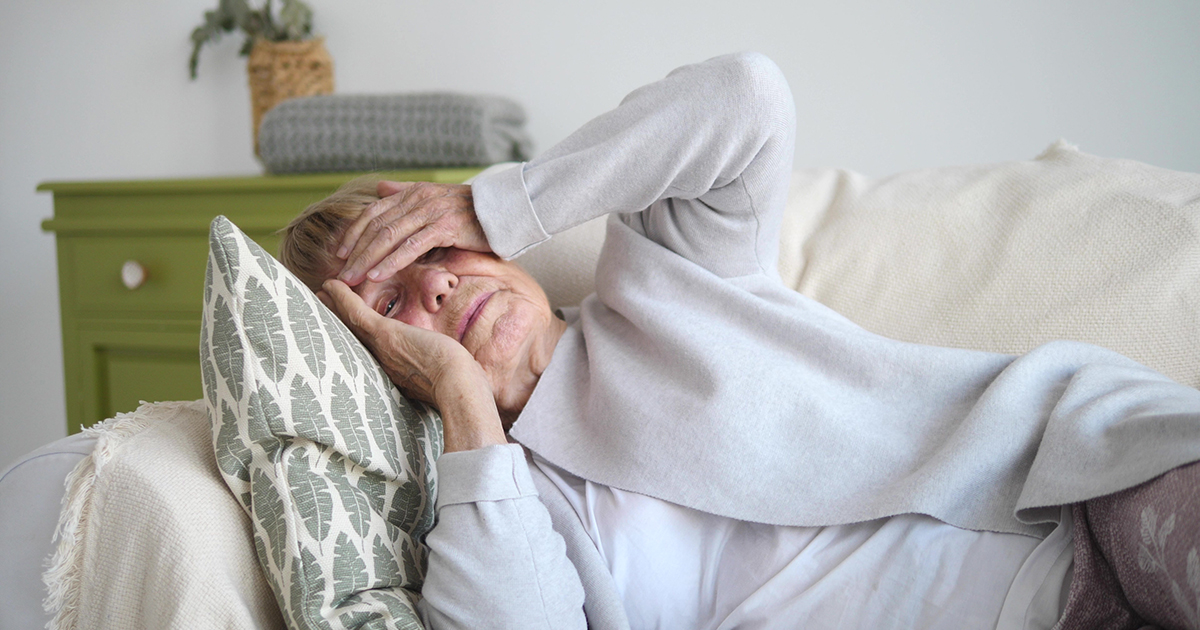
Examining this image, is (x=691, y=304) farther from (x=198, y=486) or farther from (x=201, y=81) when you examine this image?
(x=201, y=81)

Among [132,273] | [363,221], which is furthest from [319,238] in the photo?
[132,273]

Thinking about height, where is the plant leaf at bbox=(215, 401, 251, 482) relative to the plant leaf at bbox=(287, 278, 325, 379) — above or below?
below

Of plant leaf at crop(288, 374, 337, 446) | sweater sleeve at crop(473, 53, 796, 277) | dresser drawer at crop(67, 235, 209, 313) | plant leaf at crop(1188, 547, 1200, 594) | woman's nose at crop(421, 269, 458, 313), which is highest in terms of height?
sweater sleeve at crop(473, 53, 796, 277)

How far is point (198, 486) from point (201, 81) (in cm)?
206

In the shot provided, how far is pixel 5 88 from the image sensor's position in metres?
2.62

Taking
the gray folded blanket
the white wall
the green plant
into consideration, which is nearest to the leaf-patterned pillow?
the gray folded blanket

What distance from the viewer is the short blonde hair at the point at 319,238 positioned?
1070mm

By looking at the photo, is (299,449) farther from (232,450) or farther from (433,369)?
(433,369)

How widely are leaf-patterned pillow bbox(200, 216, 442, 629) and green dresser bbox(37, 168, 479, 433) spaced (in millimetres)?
1096

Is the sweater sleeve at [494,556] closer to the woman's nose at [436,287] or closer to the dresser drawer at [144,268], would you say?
the woman's nose at [436,287]

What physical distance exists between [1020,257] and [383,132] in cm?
137

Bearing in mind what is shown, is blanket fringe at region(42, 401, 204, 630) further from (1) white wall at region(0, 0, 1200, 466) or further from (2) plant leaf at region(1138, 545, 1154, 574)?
(1) white wall at region(0, 0, 1200, 466)

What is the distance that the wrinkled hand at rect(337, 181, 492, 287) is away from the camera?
1.00m

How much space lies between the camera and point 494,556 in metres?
0.77
